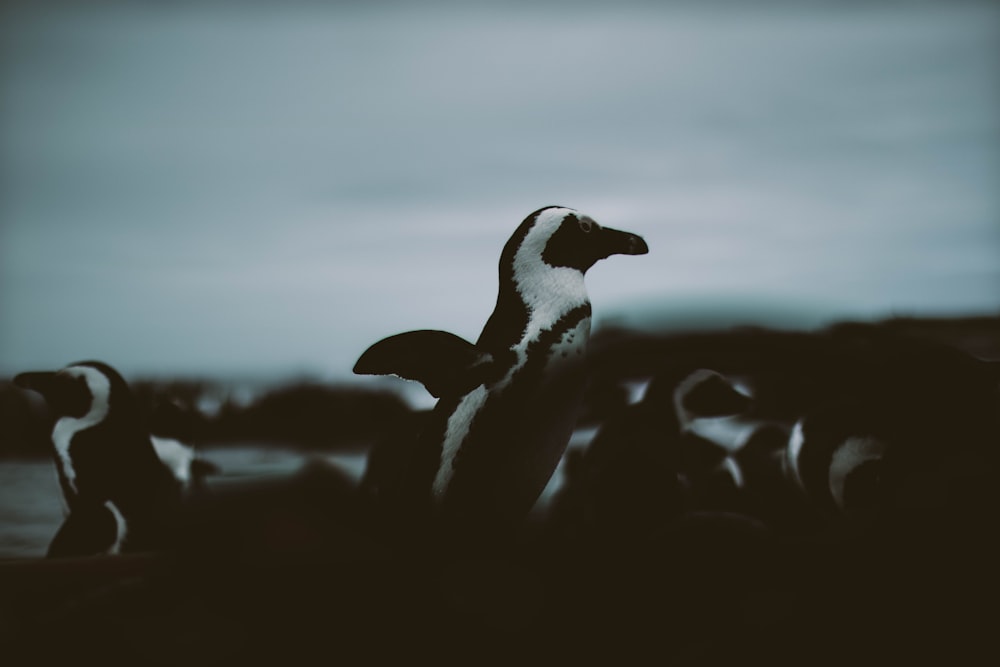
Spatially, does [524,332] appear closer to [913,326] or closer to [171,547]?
[171,547]

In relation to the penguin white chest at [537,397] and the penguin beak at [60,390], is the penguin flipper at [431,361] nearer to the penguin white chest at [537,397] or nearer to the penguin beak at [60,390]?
the penguin white chest at [537,397]

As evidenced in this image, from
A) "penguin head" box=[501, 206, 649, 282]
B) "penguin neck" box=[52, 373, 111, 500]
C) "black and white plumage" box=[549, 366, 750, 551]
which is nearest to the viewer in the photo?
"black and white plumage" box=[549, 366, 750, 551]

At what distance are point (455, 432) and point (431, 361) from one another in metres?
0.09

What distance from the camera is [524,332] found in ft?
3.39

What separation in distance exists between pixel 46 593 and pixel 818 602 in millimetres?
540

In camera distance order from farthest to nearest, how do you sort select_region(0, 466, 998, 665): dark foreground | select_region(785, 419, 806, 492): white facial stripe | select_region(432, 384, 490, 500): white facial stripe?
select_region(785, 419, 806, 492): white facial stripe → select_region(432, 384, 490, 500): white facial stripe → select_region(0, 466, 998, 665): dark foreground

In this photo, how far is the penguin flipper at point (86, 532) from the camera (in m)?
1.42

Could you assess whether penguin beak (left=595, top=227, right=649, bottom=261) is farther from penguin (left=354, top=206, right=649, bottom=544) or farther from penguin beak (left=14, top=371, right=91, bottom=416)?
penguin beak (left=14, top=371, right=91, bottom=416)

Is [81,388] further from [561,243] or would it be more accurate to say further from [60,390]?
[561,243]

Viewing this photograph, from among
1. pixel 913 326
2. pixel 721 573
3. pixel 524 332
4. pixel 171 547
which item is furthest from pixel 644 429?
pixel 171 547

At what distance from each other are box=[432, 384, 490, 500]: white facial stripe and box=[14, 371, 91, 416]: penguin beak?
1.25 m

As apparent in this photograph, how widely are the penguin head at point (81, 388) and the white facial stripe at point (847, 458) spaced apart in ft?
5.29

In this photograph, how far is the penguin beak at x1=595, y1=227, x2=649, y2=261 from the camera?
42.3 inches

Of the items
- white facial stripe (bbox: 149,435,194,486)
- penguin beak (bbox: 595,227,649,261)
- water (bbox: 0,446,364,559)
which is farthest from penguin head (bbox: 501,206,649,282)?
white facial stripe (bbox: 149,435,194,486)
